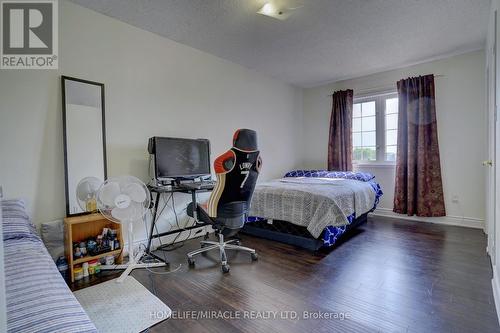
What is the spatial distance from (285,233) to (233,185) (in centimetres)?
108

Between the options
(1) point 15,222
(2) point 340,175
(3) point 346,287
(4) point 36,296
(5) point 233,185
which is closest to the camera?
(4) point 36,296

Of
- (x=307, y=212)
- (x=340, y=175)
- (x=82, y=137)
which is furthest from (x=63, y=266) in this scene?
(x=340, y=175)

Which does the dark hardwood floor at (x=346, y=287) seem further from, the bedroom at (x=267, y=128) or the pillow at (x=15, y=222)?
the pillow at (x=15, y=222)

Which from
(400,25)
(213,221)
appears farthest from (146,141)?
(400,25)

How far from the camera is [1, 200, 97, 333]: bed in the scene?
0.77 meters

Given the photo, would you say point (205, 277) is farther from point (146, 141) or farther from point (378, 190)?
point (378, 190)

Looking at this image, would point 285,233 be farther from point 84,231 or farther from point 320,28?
point 320,28

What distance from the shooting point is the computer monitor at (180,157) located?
9.03ft

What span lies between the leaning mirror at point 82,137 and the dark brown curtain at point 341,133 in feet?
12.3

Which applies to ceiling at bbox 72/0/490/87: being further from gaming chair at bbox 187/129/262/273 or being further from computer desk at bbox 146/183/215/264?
computer desk at bbox 146/183/215/264

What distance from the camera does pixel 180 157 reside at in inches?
118

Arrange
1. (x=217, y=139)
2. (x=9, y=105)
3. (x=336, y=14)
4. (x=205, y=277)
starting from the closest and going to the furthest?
1. (x=9, y=105)
2. (x=205, y=277)
3. (x=336, y=14)
4. (x=217, y=139)

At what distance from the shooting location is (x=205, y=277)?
7.21ft

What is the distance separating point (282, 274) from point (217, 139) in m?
2.10
